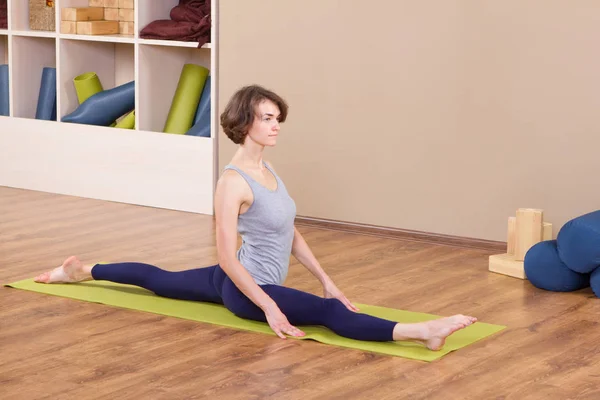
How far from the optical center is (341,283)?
3.62 metres

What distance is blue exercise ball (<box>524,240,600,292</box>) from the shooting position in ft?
11.6

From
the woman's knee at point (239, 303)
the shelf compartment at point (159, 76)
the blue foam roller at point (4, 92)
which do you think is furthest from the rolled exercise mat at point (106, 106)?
the woman's knee at point (239, 303)

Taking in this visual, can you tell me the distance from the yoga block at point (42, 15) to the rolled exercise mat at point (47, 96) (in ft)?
0.73

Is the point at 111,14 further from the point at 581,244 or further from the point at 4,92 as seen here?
the point at 581,244

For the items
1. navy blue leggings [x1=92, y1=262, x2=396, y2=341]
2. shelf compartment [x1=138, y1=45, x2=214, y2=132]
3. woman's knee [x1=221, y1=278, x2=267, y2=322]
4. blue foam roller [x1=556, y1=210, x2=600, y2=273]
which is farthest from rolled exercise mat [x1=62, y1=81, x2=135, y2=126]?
blue foam roller [x1=556, y1=210, x2=600, y2=273]

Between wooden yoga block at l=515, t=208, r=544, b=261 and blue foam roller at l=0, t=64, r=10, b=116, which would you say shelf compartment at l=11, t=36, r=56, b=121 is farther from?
wooden yoga block at l=515, t=208, r=544, b=261

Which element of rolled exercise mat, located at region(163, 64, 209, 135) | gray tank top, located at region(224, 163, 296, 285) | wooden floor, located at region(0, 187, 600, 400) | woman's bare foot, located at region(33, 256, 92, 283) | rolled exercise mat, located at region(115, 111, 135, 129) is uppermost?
rolled exercise mat, located at region(163, 64, 209, 135)

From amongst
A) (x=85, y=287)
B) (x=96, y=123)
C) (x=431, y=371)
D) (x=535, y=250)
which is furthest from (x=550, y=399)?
(x=96, y=123)

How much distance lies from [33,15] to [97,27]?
51 centimetres

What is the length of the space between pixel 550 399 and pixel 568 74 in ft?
6.07

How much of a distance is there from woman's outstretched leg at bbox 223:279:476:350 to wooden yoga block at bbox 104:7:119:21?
2642 mm

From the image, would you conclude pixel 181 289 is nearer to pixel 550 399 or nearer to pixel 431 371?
pixel 431 371

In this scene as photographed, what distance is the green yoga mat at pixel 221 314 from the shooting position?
2816 mm

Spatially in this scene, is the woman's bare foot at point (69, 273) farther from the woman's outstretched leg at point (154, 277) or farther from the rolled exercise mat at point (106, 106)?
the rolled exercise mat at point (106, 106)
